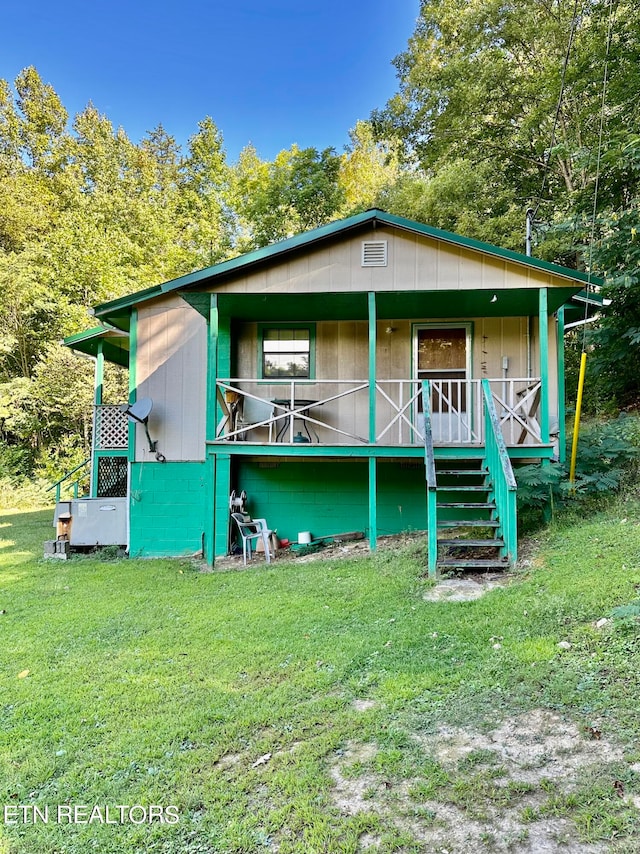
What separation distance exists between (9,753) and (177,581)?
3.87m

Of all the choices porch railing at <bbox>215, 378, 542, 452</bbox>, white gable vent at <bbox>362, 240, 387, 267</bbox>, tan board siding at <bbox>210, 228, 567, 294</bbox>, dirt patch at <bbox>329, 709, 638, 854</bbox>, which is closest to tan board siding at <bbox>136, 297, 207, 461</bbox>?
porch railing at <bbox>215, 378, 542, 452</bbox>

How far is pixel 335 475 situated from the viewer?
880 cm

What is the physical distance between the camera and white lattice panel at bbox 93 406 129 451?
9.72 meters

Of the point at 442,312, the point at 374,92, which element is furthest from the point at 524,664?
the point at 374,92

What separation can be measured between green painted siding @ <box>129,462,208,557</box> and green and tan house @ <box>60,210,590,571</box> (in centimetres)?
2

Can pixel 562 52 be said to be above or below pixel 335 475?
above

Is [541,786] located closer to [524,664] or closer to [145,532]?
[524,664]

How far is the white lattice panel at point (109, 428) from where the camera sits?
9.72 m

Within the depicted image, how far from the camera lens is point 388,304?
8.13 meters

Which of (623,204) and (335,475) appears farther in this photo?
(623,204)

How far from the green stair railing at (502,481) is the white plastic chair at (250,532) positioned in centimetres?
357

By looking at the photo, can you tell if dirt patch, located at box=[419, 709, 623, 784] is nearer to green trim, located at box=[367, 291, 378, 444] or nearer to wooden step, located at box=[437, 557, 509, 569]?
wooden step, located at box=[437, 557, 509, 569]

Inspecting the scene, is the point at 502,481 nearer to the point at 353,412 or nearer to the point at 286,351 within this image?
the point at 353,412

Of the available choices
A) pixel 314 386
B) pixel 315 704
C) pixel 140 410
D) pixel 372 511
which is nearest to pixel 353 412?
pixel 314 386
